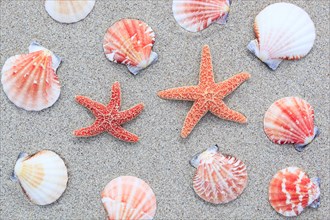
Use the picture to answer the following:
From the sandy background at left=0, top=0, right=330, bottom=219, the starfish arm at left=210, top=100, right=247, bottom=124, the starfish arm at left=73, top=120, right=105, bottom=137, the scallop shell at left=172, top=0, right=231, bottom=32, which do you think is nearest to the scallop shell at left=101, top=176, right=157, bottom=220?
the sandy background at left=0, top=0, right=330, bottom=219

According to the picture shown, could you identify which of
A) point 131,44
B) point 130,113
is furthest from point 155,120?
A: point 131,44

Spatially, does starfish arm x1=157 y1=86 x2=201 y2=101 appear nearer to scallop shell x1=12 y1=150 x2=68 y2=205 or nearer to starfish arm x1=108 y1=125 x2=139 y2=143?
starfish arm x1=108 y1=125 x2=139 y2=143

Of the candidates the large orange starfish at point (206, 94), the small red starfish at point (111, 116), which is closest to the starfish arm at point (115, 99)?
the small red starfish at point (111, 116)

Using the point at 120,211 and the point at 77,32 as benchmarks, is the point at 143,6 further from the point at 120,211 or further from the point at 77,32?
the point at 120,211

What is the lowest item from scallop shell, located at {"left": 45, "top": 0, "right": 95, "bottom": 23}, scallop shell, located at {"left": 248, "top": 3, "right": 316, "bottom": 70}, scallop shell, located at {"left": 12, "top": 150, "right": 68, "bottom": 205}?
scallop shell, located at {"left": 12, "top": 150, "right": 68, "bottom": 205}

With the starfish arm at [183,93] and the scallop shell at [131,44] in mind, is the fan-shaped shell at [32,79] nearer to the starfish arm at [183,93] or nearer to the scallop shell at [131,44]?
the scallop shell at [131,44]

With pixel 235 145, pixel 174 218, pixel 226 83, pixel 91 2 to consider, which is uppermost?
pixel 91 2

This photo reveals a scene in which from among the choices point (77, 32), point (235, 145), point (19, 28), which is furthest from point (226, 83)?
point (19, 28)
